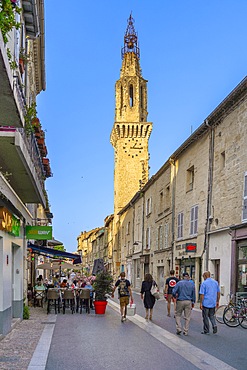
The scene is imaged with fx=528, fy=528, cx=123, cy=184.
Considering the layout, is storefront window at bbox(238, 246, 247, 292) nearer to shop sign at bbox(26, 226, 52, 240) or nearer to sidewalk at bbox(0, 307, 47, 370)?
shop sign at bbox(26, 226, 52, 240)

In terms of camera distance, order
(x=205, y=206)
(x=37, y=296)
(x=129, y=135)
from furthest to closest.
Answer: (x=129, y=135)
(x=205, y=206)
(x=37, y=296)

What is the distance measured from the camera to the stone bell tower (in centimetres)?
6106

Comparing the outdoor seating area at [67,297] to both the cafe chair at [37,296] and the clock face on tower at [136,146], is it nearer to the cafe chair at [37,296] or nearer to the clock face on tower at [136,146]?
the cafe chair at [37,296]

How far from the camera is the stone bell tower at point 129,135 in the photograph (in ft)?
200

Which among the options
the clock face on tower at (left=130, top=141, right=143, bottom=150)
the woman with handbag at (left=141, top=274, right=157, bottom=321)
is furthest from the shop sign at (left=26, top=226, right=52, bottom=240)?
the clock face on tower at (left=130, top=141, right=143, bottom=150)

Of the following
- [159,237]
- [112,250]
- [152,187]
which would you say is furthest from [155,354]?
[112,250]

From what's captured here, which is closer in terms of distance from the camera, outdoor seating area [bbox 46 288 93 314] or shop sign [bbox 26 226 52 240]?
shop sign [bbox 26 226 52 240]

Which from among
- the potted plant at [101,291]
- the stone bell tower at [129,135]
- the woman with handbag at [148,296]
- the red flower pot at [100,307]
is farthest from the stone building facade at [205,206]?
the stone bell tower at [129,135]

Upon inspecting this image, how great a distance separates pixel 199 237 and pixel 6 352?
1574 cm

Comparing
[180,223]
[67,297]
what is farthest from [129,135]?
[67,297]

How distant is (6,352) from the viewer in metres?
10.0

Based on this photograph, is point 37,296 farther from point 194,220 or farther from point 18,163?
point 18,163

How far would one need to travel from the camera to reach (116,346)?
10891 millimetres

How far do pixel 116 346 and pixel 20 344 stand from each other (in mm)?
2026
